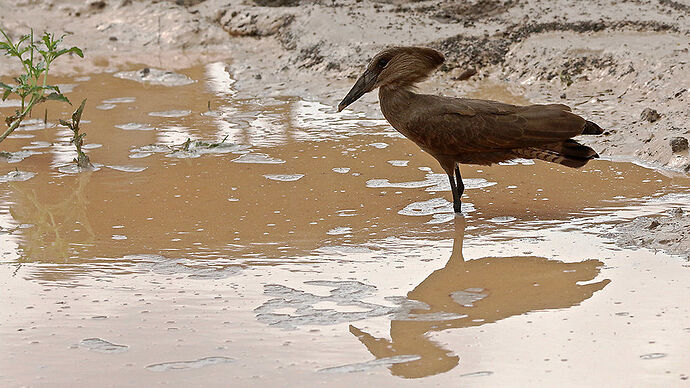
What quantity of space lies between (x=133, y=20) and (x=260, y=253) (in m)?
6.84

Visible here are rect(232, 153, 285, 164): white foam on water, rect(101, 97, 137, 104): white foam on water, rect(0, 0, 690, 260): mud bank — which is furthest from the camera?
rect(101, 97, 137, 104): white foam on water

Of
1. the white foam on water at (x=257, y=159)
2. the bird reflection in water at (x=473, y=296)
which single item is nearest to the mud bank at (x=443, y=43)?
the white foam on water at (x=257, y=159)

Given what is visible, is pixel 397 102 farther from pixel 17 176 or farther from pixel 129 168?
pixel 17 176

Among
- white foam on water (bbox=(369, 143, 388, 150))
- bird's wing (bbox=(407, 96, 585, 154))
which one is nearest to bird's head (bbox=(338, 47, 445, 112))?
bird's wing (bbox=(407, 96, 585, 154))

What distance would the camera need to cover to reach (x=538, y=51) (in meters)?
8.85

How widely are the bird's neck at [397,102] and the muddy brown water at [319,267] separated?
50 centimetres

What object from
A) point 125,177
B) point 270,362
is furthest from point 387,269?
point 125,177

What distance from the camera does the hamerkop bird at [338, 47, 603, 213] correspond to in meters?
5.60

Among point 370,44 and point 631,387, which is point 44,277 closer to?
point 631,387

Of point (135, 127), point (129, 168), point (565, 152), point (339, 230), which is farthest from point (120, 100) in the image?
point (565, 152)

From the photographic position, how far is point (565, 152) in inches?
222

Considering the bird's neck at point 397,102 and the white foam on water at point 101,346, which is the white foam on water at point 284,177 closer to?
the bird's neck at point 397,102

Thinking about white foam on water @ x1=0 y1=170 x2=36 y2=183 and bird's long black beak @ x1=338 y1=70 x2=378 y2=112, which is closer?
bird's long black beak @ x1=338 y1=70 x2=378 y2=112

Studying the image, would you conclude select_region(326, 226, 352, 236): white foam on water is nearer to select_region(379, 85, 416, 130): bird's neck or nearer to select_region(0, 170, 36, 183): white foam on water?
select_region(379, 85, 416, 130): bird's neck
